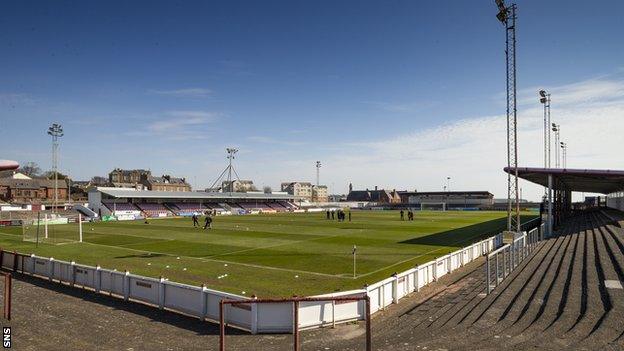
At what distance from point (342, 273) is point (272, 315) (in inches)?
408

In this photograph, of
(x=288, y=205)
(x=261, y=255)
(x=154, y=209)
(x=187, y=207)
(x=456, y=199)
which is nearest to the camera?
(x=261, y=255)

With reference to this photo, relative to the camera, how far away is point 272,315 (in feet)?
42.0

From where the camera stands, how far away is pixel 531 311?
13.6 metres

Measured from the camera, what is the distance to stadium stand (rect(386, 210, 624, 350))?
1098cm

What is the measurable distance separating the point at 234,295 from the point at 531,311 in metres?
9.21

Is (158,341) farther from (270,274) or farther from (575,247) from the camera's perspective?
(575,247)

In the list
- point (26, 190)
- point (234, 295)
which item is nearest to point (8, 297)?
point (234, 295)

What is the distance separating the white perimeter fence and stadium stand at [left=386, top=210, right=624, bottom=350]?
1.05 metres

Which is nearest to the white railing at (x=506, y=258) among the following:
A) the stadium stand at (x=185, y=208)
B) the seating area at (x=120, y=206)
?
the stadium stand at (x=185, y=208)

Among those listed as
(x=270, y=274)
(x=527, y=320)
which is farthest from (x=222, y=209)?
(x=527, y=320)

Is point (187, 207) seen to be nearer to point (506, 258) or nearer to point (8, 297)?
point (506, 258)

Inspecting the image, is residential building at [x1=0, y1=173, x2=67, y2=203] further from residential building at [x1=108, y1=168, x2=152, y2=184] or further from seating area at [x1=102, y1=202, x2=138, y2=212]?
residential building at [x1=108, y1=168, x2=152, y2=184]

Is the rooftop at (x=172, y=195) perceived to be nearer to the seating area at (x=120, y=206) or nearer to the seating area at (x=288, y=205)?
the seating area at (x=288, y=205)

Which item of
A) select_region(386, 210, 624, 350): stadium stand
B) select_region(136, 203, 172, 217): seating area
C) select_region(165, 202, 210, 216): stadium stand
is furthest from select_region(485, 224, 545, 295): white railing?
select_region(165, 202, 210, 216): stadium stand
